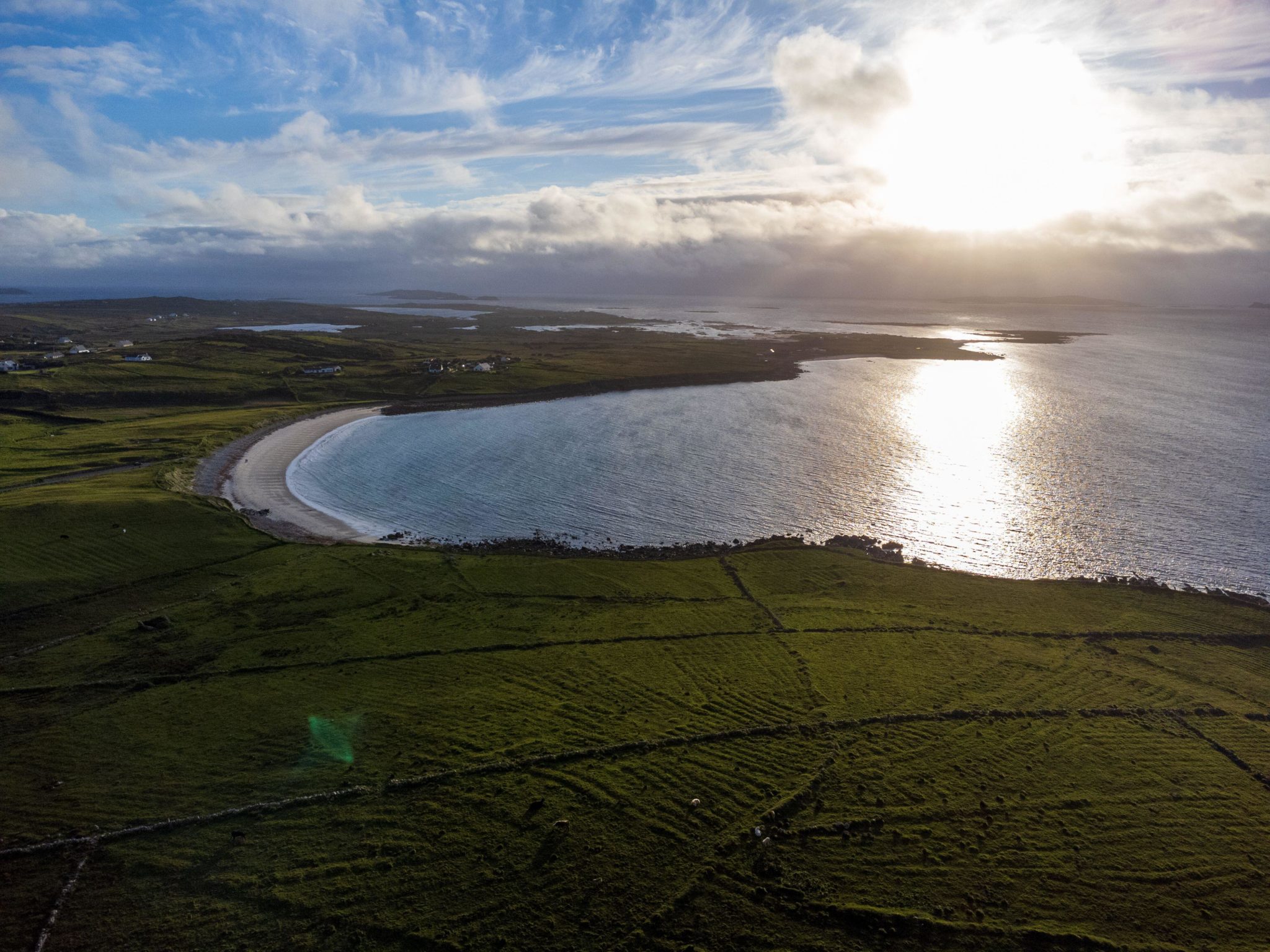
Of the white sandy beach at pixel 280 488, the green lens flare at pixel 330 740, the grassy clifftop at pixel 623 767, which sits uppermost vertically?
the white sandy beach at pixel 280 488

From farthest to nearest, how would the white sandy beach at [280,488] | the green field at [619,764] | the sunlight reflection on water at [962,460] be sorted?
the sunlight reflection on water at [962,460] → the white sandy beach at [280,488] → the green field at [619,764]

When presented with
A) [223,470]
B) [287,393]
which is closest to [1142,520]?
[223,470]

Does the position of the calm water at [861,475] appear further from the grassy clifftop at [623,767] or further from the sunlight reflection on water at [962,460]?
the grassy clifftop at [623,767]

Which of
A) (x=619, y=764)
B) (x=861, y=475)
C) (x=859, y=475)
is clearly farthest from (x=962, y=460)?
(x=619, y=764)

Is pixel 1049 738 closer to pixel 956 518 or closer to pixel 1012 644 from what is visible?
pixel 1012 644

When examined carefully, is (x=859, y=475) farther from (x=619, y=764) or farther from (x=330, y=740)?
(x=330, y=740)

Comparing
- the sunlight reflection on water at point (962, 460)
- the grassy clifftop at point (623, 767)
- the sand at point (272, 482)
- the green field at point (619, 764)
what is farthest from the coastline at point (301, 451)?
the sunlight reflection on water at point (962, 460)

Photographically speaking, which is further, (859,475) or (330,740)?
(859,475)
